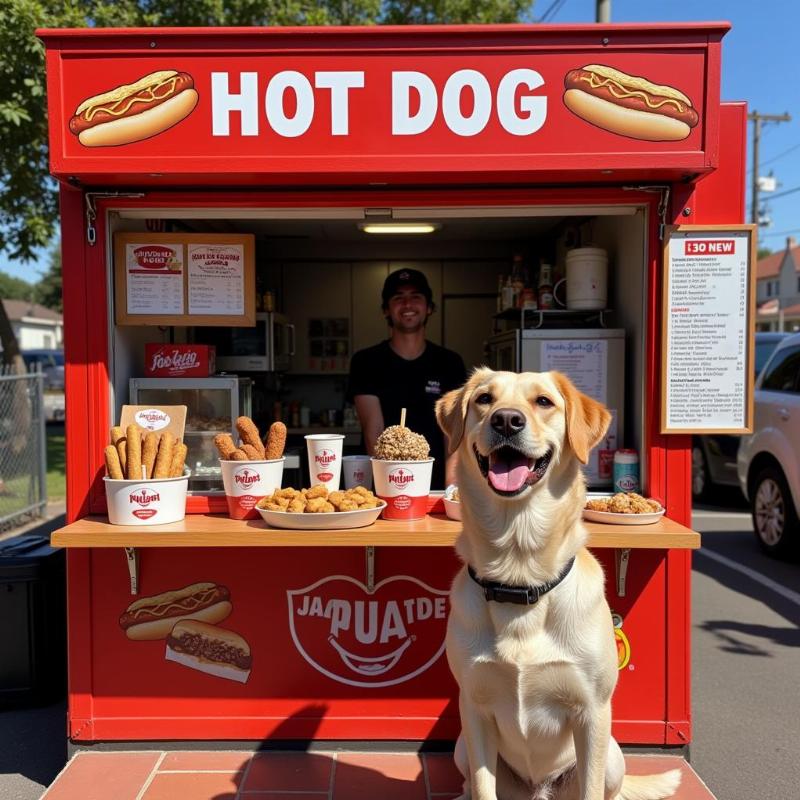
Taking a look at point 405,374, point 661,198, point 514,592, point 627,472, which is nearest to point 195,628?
point 514,592

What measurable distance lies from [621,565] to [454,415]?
125 cm

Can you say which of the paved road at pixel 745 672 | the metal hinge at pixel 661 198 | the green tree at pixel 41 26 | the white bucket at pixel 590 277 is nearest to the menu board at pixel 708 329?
the metal hinge at pixel 661 198

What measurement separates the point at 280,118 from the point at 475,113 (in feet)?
2.65

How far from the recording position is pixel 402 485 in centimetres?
317

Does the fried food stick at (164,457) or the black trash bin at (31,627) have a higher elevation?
the fried food stick at (164,457)

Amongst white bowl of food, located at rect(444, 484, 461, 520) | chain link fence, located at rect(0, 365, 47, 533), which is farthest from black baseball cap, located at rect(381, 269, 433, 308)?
chain link fence, located at rect(0, 365, 47, 533)

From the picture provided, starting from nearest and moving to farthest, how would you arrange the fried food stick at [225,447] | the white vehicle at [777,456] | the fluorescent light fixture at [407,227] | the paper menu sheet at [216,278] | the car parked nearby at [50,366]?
the fried food stick at [225,447]
the paper menu sheet at [216,278]
the fluorescent light fixture at [407,227]
the white vehicle at [777,456]
the car parked nearby at [50,366]

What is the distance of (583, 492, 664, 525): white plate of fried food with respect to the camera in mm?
3080

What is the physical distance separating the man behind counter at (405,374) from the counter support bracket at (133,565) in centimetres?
142

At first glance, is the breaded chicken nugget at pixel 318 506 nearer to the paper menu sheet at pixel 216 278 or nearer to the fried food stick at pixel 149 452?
the fried food stick at pixel 149 452

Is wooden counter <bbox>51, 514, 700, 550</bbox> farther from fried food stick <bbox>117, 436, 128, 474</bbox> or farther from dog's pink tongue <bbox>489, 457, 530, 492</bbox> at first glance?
dog's pink tongue <bbox>489, 457, 530, 492</bbox>

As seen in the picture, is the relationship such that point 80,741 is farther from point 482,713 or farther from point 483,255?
point 483,255

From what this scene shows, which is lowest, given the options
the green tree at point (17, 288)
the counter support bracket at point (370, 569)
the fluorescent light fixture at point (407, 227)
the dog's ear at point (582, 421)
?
the counter support bracket at point (370, 569)

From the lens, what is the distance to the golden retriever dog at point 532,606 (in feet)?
7.77
